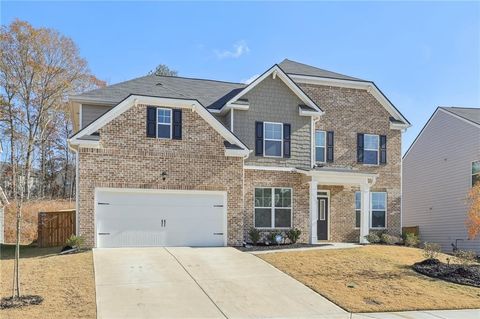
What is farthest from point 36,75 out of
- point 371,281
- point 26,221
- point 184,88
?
point 371,281

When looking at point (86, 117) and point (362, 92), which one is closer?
point (86, 117)

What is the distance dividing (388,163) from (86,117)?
47.0 ft

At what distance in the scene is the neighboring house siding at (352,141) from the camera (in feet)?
75.5

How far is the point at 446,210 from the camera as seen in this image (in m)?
26.4

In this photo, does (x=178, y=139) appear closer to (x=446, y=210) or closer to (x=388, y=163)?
(x=388, y=163)

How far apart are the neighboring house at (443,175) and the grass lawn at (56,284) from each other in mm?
18711

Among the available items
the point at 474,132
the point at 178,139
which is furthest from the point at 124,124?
the point at 474,132

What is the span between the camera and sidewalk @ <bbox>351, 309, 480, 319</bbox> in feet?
35.8

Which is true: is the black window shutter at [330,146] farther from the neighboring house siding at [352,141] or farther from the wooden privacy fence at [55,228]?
the wooden privacy fence at [55,228]

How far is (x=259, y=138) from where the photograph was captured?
69.8 ft

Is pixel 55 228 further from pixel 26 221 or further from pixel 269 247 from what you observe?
pixel 26 221

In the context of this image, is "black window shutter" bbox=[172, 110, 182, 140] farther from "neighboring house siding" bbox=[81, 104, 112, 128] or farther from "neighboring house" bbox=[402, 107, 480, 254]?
"neighboring house" bbox=[402, 107, 480, 254]

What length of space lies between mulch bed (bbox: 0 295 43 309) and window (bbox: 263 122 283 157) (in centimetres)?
1232

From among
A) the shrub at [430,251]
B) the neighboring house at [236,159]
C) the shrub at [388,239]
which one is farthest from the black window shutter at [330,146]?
the shrub at [430,251]
